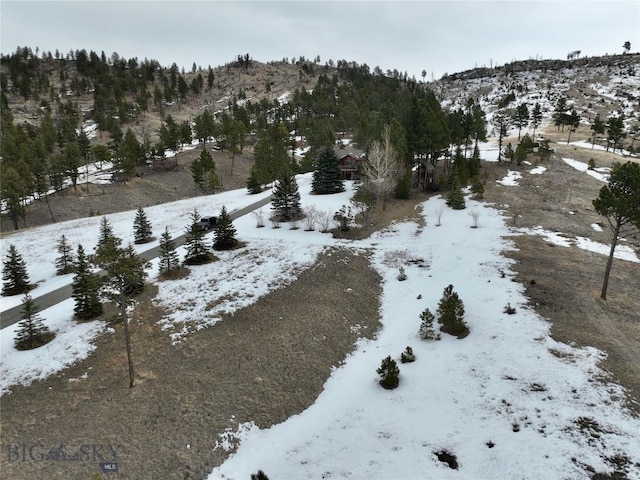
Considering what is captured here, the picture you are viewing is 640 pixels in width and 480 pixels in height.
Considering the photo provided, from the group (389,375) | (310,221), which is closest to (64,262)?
(310,221)

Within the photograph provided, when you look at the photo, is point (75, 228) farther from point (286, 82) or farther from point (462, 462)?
point (286, 82)

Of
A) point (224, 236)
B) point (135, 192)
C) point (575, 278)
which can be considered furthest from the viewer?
point (135, 192)

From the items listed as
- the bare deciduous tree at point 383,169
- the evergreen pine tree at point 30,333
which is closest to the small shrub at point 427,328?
the evergreen pine tree at point 30,333

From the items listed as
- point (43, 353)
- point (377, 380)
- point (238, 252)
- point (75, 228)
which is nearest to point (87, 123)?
point (75, 228)

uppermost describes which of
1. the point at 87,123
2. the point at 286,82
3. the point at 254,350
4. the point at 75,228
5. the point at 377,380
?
the point at 286,82

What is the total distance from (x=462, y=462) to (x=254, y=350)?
10864 millimetres

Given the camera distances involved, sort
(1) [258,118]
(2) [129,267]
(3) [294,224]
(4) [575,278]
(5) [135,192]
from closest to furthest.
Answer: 1. (2) [129,267]
2. (4) [575,278]
3. (3) [294,224]
4. (5) [135,192]
5. (1) [258,118]

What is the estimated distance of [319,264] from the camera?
29.6 metres

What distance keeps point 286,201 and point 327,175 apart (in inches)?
513

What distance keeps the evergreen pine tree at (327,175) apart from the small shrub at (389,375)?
36132 mm

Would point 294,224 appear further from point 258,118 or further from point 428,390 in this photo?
point 258,118

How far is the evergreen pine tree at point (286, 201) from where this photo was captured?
130 ft

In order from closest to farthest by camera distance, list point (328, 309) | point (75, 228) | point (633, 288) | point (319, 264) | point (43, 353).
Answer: point (43, 353) → point (328, 309) → point (633, 288) → point (319, 264) → point (75, 228)

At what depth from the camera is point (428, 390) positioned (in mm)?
17141
